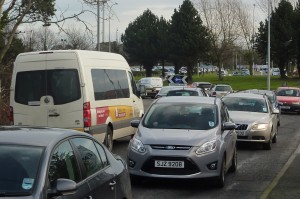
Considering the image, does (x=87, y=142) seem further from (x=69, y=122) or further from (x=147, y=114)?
(x=69, y=122)

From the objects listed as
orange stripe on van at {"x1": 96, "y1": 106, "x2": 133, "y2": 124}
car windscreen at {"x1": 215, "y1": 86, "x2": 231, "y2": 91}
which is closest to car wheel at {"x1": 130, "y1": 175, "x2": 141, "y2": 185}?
orange stripe on van at {"x1": 96, "y1": 106, "x2": 133, "y2": 124}

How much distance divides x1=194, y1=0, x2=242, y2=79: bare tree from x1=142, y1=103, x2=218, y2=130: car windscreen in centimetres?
7156

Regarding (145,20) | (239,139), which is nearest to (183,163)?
(239,139)

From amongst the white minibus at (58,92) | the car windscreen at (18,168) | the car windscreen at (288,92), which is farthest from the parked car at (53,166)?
the car windscreen at (288,92)

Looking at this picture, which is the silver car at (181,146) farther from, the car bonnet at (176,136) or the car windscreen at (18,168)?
the car windscreen at (18,168)

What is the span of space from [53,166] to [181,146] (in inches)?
193

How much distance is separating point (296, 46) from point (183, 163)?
2559 inches

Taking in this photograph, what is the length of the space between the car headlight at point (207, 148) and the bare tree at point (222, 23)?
73.0m

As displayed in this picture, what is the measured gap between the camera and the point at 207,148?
31.9 feet

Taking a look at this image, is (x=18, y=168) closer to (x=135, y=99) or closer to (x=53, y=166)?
(x=53, y=166)

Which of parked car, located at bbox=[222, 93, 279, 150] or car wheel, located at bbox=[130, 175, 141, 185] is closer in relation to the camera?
car wheel, located at bbox=[130, 175, 141, 185]

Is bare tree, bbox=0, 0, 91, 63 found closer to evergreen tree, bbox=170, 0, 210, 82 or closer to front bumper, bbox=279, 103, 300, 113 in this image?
front bumper, bbox=279, 103, 300, 113

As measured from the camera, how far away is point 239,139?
15.6 m

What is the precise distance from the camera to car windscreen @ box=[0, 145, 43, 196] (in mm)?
4504
